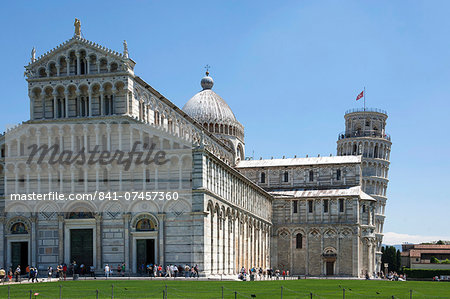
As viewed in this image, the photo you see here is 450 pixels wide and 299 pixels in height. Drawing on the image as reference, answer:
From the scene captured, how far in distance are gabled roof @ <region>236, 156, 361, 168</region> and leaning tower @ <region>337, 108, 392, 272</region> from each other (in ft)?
96.6

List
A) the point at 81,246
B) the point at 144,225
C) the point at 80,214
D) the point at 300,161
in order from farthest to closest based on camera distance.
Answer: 1. the point at 300,161
2. the point at 80,214
3. the point at 81,246
4. the point at 144,225

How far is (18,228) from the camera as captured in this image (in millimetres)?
56312

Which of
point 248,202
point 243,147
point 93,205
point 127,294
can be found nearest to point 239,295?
point 127,294

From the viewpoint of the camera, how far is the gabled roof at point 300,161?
88.9 metres

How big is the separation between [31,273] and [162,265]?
1001 cm

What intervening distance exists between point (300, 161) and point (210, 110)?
Answer: 14.1m

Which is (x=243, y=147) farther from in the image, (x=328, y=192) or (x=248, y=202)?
(x=248, y=202)

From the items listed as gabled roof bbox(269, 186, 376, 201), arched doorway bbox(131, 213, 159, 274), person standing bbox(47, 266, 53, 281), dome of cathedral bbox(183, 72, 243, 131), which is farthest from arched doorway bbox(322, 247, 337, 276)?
person standing bbox(47, 266, 53, 281)

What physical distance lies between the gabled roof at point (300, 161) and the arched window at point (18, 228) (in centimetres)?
4010

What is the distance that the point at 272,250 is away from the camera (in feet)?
276

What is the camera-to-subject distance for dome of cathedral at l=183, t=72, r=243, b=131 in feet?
294

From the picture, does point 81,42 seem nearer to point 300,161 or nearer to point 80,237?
point 80,237

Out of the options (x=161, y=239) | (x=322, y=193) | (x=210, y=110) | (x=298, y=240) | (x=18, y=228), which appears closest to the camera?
(x=161, y=239)

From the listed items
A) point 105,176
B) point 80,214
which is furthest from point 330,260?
point 80,214
